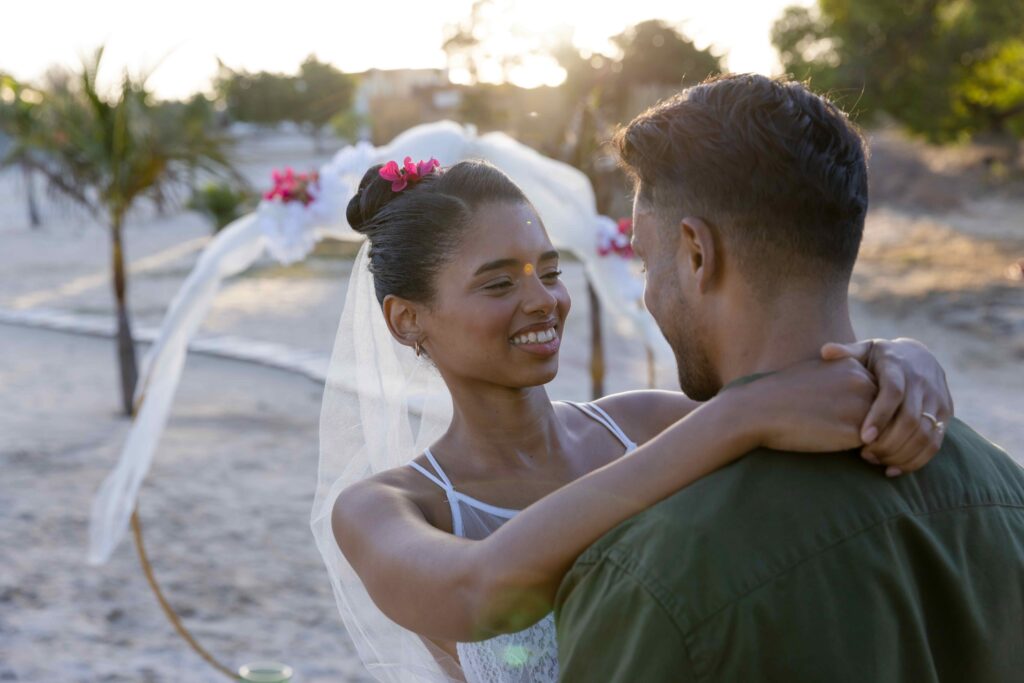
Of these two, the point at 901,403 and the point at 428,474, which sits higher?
the point at 901,403

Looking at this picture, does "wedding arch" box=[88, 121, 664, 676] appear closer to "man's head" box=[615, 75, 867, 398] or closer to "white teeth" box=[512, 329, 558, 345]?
"white teeth" box=[512, 329, 558, 345]

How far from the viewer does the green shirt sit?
128 cm

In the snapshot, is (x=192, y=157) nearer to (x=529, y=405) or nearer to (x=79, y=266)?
(x=529, y=405)

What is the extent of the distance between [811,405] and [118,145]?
10.1 m

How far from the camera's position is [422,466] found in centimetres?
238

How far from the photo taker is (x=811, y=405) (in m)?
1.38

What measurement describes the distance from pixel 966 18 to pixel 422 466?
20.4m

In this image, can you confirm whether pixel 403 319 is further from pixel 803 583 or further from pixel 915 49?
pixel 915 49

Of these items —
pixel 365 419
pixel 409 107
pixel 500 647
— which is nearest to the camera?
pixel 500 647

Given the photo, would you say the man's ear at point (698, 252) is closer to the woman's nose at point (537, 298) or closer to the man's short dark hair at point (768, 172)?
the man's short dark hair at point (768, 172)

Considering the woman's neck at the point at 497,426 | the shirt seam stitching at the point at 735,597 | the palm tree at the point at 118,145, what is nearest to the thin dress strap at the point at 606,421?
the woman's neck at the point at 497,426

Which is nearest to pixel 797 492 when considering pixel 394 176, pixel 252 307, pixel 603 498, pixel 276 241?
A: pixel 603 498

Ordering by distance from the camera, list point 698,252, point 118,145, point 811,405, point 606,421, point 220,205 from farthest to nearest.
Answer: point 220,205 < point 118,145 < point 606,421 < point 698,252 < point 811,405

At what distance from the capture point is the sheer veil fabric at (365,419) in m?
2.80
